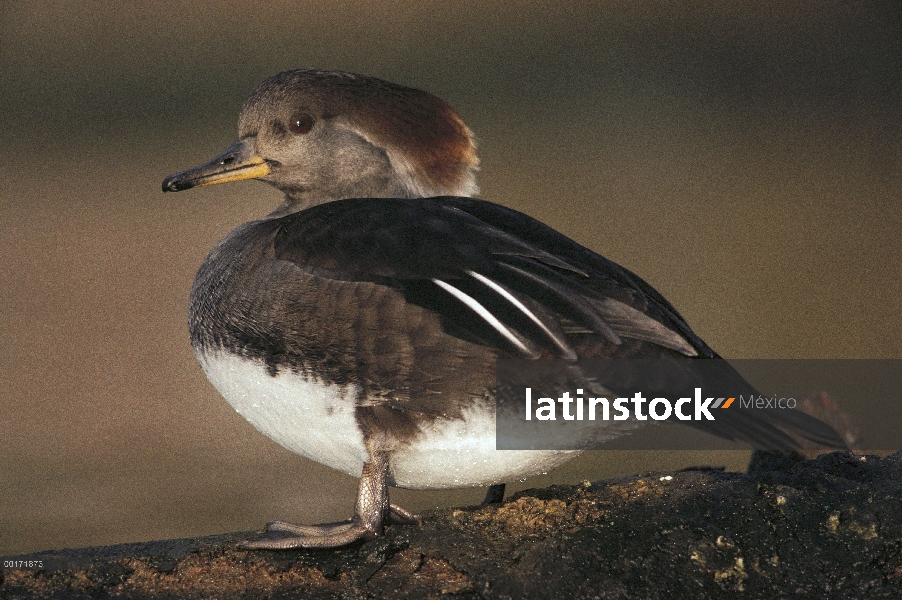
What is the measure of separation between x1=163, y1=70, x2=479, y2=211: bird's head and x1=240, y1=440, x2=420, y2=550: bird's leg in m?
0.82

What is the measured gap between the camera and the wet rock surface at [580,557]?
1.97 m

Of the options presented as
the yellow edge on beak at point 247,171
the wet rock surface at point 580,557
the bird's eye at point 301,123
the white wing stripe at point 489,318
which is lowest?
the wet rock surface at point 580,557

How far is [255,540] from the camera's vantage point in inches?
86.2

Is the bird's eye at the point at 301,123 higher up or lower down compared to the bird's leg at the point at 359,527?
higher up

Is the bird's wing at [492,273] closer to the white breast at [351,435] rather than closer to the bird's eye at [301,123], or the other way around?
the white breast at [351,435]

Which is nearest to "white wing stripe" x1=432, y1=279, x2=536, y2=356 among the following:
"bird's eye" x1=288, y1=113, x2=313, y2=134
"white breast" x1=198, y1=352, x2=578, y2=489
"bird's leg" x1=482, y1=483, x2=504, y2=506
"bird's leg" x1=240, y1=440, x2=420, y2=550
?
"white breast" x1=198, y1=352, x2=578, y2=489

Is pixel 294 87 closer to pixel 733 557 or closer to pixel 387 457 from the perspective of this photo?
pixel 387 457

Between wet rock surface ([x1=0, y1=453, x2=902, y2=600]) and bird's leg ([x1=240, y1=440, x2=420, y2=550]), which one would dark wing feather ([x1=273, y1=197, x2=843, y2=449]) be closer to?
wet rock surface ([x1=0, y1=453, x2=902, y2=600])

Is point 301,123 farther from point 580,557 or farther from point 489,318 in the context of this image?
point 580,557

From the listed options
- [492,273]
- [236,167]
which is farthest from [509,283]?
[236,167]

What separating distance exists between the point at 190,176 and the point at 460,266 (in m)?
0.94

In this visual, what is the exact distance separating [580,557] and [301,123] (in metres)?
1.38

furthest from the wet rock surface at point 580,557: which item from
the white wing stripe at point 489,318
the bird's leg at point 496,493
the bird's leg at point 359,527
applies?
the white wing stripe at point 489,318

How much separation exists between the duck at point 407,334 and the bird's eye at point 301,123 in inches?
13.5
